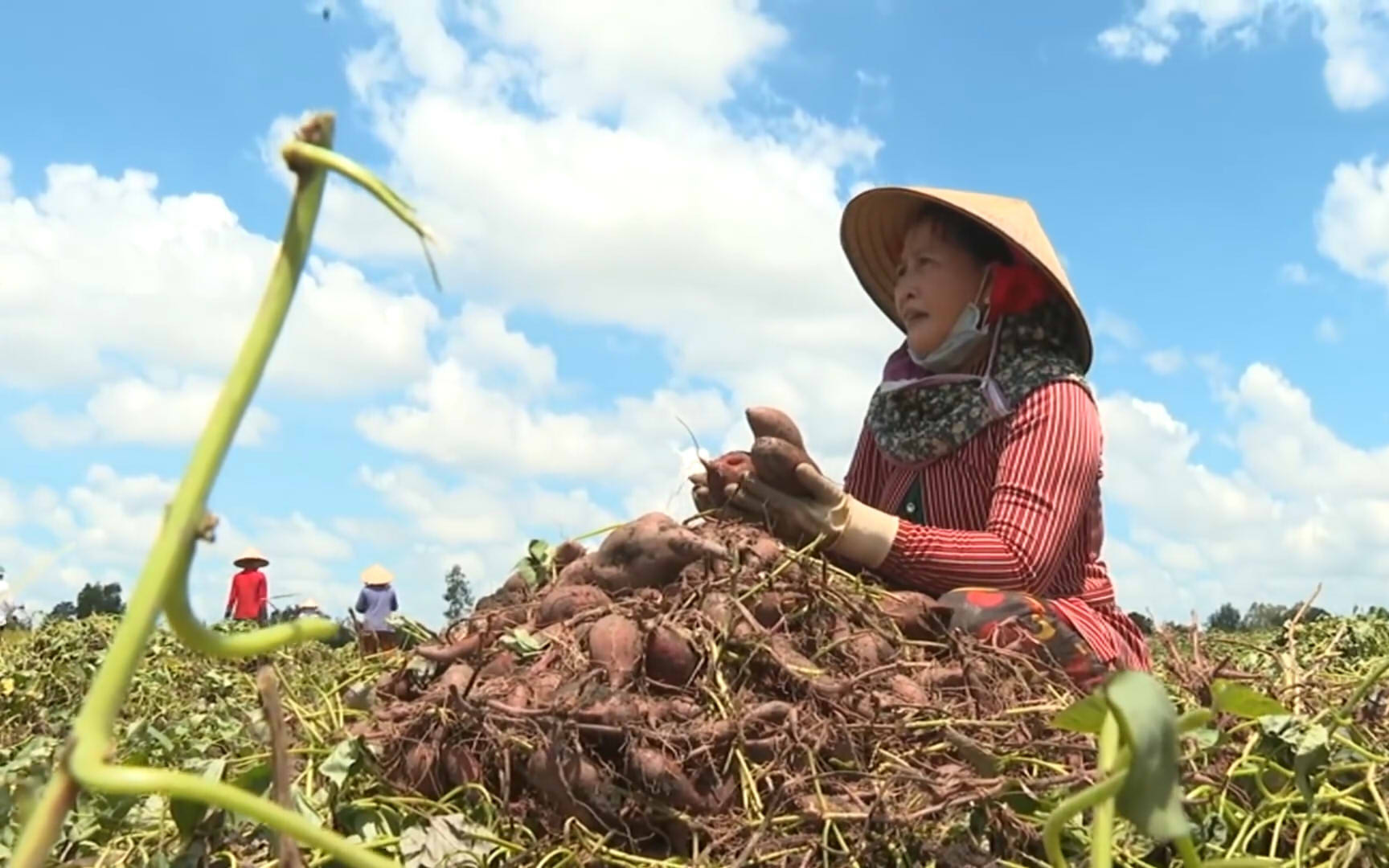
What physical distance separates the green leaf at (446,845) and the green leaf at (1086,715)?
2.17 feet

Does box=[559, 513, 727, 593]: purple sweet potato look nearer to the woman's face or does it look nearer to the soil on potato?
the soil on potato

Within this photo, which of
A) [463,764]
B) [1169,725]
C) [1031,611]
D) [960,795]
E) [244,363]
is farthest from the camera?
[1031,611]

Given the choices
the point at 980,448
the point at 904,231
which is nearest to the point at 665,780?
the point at 980,448

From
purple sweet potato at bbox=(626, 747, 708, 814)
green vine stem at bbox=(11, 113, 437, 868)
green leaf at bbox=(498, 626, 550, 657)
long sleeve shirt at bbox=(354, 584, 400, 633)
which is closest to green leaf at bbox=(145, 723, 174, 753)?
green leaf at bbox=(498, 626, 550, 657)

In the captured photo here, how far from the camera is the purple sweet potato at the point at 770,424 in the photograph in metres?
1.90

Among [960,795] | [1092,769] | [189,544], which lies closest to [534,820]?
[960,795]

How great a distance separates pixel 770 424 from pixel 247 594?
593 centimetres

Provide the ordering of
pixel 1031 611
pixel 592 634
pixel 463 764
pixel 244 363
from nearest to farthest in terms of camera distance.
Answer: pixel 244 363 → pixel 463 764 → pixel 592 634 → pixel 1031 611

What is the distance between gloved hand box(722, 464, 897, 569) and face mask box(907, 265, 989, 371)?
464mm

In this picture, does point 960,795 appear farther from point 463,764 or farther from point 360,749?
point 360,749

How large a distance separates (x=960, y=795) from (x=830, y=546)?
65cm

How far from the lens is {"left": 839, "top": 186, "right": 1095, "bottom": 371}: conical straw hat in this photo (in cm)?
229

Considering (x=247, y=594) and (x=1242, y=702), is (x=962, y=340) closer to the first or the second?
(x=1242, y=702)

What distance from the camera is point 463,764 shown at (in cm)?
140
